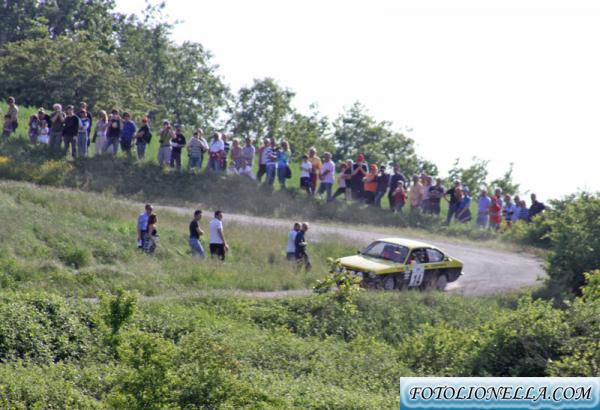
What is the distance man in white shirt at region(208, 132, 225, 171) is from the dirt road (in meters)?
2.72

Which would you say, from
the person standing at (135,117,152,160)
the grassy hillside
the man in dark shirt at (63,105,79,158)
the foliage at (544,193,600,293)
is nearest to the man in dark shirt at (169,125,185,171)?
the person standing at (135,117,152,160)

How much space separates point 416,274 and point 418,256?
1.58 feet

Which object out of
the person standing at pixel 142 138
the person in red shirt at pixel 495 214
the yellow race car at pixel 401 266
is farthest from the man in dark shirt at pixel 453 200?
the person standing at pixel 142 138

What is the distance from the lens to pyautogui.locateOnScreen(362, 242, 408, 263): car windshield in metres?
27.1

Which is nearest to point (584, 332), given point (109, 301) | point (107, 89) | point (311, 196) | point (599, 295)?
point (599, 295)

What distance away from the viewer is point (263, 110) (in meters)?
68.4

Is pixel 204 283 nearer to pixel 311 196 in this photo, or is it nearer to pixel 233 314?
pixel 233 314

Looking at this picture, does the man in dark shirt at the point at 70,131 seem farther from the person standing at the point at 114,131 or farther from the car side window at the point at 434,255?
the car side window at the point at 434,255

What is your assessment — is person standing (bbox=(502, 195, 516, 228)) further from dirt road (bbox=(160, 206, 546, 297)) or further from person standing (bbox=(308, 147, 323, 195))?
person standing (bbox=(308, 147, 323, 195))

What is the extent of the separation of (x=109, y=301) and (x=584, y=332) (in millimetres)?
8296

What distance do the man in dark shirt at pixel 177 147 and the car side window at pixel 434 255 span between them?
1088cm

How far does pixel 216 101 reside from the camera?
68562mm

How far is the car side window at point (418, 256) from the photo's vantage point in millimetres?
27281

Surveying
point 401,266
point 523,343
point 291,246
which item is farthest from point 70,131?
point 523,343
